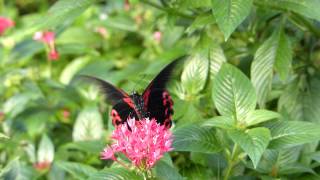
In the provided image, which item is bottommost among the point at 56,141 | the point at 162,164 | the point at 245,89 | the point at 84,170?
the point at 56,141

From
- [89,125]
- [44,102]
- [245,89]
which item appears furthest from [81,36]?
[245,89]

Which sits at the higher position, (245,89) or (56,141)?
(245,89)

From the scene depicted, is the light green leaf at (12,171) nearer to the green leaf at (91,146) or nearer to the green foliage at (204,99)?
the green foliage at (204,99)

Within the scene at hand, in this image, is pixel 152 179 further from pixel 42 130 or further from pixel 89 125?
pixel 42 130

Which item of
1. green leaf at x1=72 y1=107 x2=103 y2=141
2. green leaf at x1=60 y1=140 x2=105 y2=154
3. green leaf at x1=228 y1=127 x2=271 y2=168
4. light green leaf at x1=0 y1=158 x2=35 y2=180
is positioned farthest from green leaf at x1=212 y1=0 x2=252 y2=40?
green leaf at x1=72 y1=107 x2=103 y2=141

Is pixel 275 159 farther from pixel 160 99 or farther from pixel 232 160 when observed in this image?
pixel 160 99

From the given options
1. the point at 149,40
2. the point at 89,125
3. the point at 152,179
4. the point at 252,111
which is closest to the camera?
the point at 152,179

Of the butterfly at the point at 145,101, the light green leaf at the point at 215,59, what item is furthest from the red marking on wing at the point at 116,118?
the light green leaf at the point at 215,59
